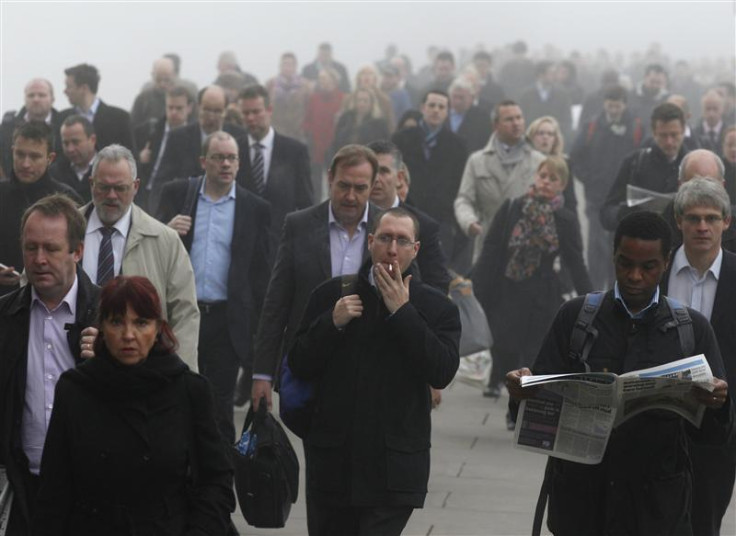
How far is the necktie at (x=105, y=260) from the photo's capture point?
7324 millimetres

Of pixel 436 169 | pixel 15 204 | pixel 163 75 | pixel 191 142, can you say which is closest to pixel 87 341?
pixel 15 204

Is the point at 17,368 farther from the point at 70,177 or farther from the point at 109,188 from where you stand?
the point at 70,177

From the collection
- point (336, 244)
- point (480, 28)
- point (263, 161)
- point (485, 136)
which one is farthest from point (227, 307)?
point (480, 28)

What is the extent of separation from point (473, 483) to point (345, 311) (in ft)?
12.3

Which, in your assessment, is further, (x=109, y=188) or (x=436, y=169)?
(x=436, y=169)

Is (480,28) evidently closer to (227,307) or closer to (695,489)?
(227,307)

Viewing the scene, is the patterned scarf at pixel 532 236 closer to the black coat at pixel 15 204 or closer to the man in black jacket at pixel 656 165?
the man in black jacket at pixel 656 165

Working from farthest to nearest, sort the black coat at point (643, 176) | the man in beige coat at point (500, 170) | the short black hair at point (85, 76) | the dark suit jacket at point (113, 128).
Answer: the short black hair at point (85, 76) → the dark suit jacket at point (113, 128) → the man in beige coat at point (500, 170) → the black coat at point (643, 176)

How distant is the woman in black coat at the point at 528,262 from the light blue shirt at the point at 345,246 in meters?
3.74

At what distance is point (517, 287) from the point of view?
11.7m

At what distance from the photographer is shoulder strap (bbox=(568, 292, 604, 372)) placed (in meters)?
5.64

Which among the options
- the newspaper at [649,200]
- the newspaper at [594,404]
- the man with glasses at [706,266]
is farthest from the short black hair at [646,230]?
the newspaper at [649,200]

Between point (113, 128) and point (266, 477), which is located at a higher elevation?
point (113, 128)

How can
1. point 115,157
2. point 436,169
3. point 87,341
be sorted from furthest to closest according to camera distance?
point 436,169
point 115,157
point 87,341
